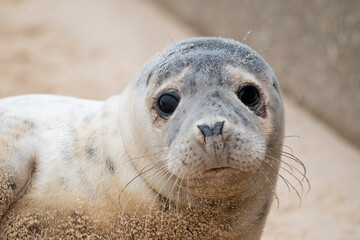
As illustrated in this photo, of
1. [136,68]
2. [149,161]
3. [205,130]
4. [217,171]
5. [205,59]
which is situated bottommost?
[149,161]

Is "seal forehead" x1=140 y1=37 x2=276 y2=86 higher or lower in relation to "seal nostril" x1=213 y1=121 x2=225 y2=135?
higher

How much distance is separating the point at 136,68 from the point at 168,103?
3860 mm

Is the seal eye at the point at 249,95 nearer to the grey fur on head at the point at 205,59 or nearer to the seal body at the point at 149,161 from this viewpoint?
the seal body at the point at 149,161

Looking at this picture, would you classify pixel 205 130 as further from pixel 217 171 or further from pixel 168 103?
pixel 168 103

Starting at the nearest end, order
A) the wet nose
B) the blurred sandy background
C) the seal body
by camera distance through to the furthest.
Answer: the wet nose
the seal body
the blurred sandy background

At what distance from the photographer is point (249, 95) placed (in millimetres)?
2521

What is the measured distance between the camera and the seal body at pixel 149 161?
2.45 m

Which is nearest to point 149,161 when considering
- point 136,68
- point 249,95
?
point 249,95

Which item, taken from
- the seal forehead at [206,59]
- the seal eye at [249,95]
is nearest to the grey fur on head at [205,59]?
the seal forehead at [206,59]

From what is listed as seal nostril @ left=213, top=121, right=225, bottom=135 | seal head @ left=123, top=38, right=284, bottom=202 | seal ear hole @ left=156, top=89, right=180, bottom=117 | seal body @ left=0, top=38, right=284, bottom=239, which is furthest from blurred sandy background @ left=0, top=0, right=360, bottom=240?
seal nostril @ left=213, top=121, right=225, bottom=135

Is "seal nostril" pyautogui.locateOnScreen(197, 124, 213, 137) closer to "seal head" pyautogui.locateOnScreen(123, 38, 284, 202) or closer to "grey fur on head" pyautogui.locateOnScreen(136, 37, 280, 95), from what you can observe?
"seal head" pyautogui.locateOnScreen(123, 38, 284, 202)

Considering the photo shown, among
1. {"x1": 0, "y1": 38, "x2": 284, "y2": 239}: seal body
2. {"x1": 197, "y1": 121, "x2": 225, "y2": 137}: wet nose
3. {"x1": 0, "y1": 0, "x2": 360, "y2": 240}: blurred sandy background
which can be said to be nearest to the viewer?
{"x1": 197, "y1": 121, "x2": 225, "y2": 137}: wet nose

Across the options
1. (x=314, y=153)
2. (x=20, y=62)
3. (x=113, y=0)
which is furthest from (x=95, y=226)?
(x=113, y=0)

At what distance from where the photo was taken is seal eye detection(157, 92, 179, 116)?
249 centimetres
